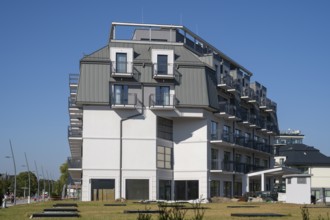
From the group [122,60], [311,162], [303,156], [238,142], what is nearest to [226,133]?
[238,142]

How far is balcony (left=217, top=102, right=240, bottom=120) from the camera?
204 feet

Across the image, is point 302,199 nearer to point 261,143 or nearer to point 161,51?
point 161,51

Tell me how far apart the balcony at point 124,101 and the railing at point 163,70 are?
3.03 metres

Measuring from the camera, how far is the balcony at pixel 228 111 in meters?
62.1

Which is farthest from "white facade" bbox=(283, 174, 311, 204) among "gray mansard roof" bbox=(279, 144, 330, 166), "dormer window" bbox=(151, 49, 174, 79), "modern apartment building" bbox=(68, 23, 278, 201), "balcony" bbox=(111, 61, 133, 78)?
"gray mansard roof" bbox=(279, 144, 330, 166)

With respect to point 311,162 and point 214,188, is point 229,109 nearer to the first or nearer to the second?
point 214,188

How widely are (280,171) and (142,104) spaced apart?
20.4 meters

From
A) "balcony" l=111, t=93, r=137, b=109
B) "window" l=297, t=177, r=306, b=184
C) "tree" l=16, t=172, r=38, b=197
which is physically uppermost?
"balcony" l=111, t=93, r=137, b=109

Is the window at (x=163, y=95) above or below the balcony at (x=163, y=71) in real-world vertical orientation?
below

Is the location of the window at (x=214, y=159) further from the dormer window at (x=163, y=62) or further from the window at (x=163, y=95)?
the dormer window at (x=163, y=62)

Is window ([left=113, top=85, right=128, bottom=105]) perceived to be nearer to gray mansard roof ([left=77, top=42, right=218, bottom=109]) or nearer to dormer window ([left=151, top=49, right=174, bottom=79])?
gray mansard roof ([left=77, top=42, right=218, bottom=109])

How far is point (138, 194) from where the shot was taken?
5578 cm

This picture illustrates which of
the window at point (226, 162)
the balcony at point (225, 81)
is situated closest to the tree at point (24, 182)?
the window at point (226, 162)

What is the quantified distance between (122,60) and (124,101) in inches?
158
